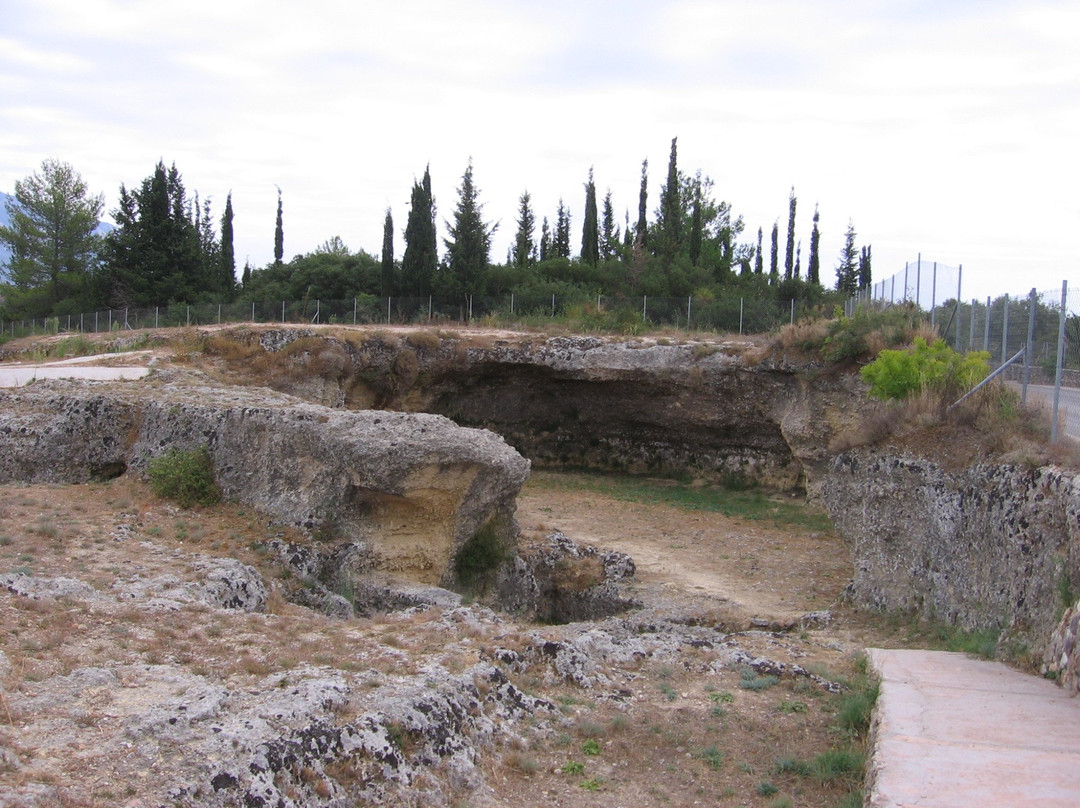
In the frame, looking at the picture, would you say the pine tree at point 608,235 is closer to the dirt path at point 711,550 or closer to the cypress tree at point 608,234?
the cypress tree at point 608,234

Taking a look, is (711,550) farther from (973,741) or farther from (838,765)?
(973,741)

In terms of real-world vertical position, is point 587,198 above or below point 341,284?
above

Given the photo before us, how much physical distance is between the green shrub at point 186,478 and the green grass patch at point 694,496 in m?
11.7

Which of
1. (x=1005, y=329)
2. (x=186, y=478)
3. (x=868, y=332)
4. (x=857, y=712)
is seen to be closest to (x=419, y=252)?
(x=868, y=332)

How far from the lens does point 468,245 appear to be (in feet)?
122

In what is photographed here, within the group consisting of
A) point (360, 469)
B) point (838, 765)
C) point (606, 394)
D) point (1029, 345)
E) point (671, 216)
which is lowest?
point (838, 765)

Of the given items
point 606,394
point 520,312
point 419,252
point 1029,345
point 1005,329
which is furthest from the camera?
point 419,252

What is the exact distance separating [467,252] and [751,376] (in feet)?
59.0

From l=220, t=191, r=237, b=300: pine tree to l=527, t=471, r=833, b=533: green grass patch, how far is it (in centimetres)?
2807

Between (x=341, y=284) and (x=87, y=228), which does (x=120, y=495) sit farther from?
(x=87, y=228)

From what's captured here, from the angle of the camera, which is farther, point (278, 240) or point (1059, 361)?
point (278, 240)

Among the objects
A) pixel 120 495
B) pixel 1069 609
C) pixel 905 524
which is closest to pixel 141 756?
pixel 1069 609

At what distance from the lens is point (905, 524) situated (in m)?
11.6

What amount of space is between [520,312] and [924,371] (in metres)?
20.4
